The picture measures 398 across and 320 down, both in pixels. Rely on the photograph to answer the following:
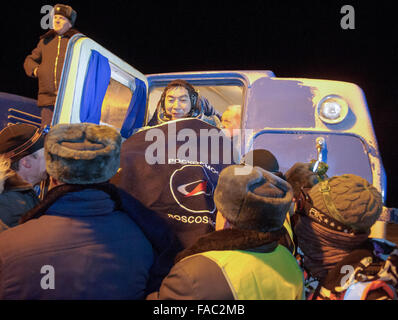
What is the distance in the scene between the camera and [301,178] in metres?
1.93

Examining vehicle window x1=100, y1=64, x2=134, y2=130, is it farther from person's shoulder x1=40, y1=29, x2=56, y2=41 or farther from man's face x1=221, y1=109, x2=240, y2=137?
man's face x1=221, y1=109, x2=240, y2=137

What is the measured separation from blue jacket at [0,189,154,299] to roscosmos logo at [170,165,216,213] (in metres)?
0.27

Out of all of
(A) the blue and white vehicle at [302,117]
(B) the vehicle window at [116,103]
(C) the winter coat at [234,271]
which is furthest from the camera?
(B) the vehicle window at [116,103]

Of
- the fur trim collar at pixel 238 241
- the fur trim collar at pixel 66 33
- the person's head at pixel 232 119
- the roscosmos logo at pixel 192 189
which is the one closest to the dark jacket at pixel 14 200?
the roscosmos logo at pixel 192 189

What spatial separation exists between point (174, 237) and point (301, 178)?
96 centimetres

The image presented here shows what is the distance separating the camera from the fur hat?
1.17 metres

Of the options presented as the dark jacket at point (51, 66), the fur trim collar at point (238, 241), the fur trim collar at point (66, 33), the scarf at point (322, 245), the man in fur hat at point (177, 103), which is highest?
the fur trim collar at point (66, 33)

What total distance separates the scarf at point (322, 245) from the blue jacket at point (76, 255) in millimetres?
726

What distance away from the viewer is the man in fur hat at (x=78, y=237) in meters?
1.06

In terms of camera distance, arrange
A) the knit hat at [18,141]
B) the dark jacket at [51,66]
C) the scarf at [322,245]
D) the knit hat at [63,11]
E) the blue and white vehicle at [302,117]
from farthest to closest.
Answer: the dark jacket at [51,66] < the knit hat at [63,11] < the blue and white vehicle at [302,117] < the knit hat at [18,141] < the scarf at [322,245]

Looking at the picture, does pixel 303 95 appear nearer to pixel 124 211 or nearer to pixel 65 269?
pixel 124 211

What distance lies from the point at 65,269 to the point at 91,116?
1621 mm

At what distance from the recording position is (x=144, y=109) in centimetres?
349

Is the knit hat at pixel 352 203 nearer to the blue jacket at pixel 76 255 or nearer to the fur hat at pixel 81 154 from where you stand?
the blue jacket at pixel 76 255
